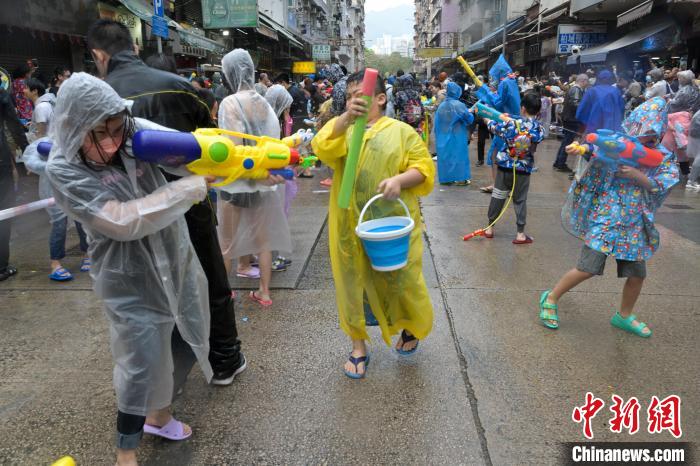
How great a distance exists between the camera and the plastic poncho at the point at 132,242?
177 cm

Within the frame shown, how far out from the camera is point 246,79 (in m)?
3.76

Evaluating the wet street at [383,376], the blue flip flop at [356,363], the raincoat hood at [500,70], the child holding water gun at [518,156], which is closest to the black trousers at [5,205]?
the wet street at [383,376]

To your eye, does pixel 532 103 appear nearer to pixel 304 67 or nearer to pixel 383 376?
pixel 383 376

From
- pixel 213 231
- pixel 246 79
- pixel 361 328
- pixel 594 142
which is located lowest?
pixel 361 328

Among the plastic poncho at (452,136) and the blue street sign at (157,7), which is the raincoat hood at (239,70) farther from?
the blue street sign at (157,7)

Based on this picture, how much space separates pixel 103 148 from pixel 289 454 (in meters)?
A: 1.49

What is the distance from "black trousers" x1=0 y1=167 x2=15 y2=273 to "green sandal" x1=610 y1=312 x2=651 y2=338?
4792 millimetres

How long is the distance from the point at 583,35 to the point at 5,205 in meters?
20.3

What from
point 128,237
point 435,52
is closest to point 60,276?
point 128,237

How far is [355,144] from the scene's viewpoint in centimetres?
239

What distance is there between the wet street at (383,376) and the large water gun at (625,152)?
1.14 m

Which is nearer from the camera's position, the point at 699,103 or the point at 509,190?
the point at 509,190

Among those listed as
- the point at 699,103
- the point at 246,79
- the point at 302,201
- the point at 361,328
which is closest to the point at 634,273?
the point at 361,328

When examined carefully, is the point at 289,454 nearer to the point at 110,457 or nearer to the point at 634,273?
the point at 110,457
